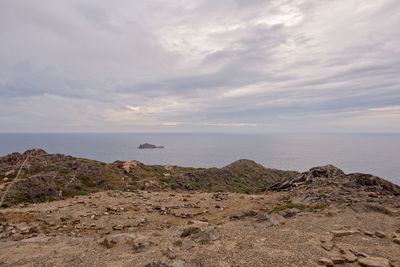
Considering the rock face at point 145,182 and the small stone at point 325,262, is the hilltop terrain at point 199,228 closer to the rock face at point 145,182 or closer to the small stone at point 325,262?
the small stone at point 325,262

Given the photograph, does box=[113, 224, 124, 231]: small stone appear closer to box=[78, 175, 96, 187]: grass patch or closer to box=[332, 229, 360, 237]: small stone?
box=[332, 229, 360, 237]: small stone

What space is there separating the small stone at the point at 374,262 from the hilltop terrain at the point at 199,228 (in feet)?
0.12

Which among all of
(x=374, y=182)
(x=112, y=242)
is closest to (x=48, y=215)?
(x=112, y=242)

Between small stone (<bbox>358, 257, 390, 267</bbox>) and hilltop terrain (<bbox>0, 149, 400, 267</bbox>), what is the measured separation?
36mm

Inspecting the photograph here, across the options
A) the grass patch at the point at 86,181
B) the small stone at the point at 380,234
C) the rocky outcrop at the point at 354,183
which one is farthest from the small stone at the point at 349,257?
the grass patch at the point at 86,181

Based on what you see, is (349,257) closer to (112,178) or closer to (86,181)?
(112,178)

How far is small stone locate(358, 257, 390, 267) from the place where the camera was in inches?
318

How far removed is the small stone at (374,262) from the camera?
808cm

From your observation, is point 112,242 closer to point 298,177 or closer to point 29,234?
point 29,234

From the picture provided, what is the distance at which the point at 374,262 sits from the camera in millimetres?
8219

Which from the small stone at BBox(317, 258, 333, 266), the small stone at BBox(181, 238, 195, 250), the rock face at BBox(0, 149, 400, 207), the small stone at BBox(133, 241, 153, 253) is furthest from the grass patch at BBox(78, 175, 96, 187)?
the small stone at BBox(317, 258, 333, 266)

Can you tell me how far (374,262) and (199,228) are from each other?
28.4 feet

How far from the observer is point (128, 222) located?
18094 mm

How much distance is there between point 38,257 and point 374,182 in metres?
36.7
